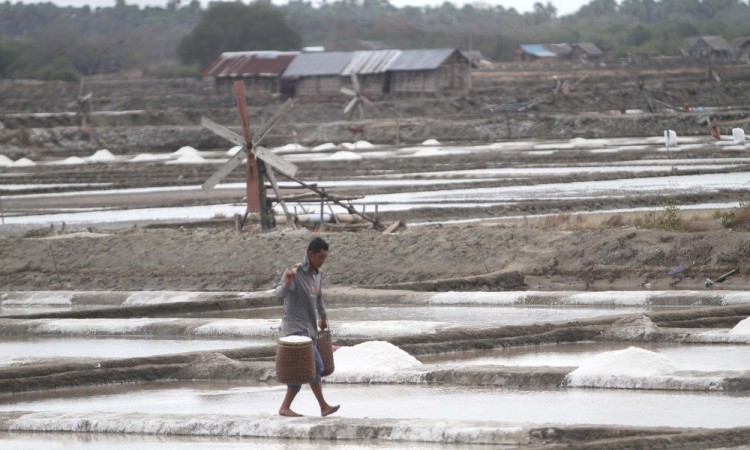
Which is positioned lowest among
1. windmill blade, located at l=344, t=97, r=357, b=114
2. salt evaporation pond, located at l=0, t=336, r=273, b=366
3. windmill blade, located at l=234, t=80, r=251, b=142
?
salt evaporation pond, located at l=0, t=336, r=273, b=366

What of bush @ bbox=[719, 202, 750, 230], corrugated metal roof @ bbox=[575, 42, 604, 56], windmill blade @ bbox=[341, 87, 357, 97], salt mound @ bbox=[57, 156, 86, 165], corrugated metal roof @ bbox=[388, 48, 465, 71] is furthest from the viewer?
corrugated metal roof @ bbox=[575, 42, 604, 56]

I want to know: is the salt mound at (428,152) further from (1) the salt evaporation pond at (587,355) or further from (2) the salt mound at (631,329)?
(1) the salt evaporation pond at (587,355)

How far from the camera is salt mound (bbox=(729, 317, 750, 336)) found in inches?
436

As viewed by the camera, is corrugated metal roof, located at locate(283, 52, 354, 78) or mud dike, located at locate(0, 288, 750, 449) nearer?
mud dike, located at locate(0, 288, 750, 449)

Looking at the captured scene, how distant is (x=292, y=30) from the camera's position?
8775 cm

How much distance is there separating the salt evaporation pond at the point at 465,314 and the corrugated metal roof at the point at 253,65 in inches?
1799

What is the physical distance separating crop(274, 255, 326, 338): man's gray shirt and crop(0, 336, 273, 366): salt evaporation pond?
14.6 feet

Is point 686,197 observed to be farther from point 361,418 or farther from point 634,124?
point 634,124

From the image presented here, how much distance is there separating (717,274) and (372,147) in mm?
31463

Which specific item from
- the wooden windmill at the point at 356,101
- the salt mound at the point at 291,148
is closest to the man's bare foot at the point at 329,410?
the salt mound at the point at 291,148

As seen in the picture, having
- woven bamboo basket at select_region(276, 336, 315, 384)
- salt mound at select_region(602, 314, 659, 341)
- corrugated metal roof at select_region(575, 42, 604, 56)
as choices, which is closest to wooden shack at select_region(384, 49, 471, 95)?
corrugated metal roof at select_region(575, 42, 604, 56)

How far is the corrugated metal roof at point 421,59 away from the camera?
5675 cm

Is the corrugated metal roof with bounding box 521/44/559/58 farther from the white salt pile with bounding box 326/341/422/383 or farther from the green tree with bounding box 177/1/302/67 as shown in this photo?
the white salt pile with bounding box 326/341/422/383

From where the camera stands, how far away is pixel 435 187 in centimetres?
2930
